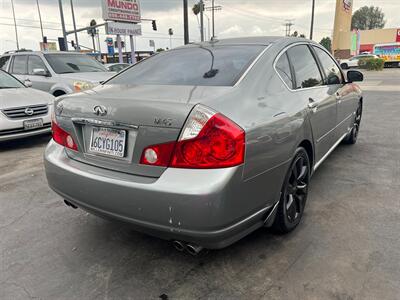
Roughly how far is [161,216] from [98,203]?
1.69 feet

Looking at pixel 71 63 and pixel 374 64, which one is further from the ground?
pixel 71 63

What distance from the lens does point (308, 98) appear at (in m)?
2.90

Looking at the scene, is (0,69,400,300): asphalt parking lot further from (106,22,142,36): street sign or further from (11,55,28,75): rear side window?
(106,22,142,36): street sign


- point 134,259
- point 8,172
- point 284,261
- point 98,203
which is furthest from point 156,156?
point 8,172

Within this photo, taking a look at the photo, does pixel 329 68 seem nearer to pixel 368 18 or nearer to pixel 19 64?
pixel 19 64

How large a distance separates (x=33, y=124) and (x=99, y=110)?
4211 mm

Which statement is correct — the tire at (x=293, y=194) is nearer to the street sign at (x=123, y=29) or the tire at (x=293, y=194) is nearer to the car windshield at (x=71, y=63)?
the car windshield at (x=71, y=63)

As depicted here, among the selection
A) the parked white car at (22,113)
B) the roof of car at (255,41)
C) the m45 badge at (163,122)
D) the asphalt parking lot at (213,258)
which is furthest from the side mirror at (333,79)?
the parked white car at (22,113)

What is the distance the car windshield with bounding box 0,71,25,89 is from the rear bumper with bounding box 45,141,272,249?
5.35 m

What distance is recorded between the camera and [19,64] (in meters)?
9.12

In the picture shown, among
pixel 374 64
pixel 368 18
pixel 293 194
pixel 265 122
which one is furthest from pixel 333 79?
pixel 368 18

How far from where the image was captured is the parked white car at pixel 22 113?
555 cm

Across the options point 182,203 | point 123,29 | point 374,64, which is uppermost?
point 123,29

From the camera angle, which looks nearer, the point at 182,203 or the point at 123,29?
the point at 182,203
